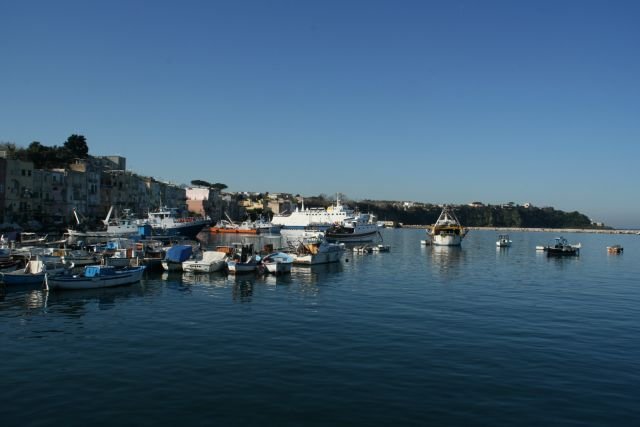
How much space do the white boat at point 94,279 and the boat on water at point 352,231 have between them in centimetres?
7124

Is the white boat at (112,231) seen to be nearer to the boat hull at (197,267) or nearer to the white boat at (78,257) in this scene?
the white boat at (78,257)

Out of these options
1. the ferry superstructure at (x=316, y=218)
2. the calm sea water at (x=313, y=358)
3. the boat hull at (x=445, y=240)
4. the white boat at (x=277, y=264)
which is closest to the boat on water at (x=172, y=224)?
the ferry superstructure at (x=316, y=218)

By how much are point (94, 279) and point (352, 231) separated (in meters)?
83.1

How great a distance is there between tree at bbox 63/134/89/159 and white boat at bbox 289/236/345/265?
242 feet

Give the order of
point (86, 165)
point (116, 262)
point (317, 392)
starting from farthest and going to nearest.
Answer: point (86, 165), point (116, 262), point (317, 392)

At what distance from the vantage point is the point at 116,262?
141 ft

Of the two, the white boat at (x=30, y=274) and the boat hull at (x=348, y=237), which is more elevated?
the boat hull at (x=348, y=237)

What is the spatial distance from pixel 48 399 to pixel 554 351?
1864 cm

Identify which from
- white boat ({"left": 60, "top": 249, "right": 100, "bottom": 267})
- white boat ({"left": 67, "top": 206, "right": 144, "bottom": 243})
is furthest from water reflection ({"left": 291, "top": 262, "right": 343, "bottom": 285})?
white boat ({"left": 67, "top": 206, "right": 144, "bottom": 243})

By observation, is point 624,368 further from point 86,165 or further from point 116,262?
point 86,165

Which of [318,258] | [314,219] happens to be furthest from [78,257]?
[314,219]

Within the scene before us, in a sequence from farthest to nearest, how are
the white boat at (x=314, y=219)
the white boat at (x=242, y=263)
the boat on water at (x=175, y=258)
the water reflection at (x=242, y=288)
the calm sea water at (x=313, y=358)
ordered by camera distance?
1. the white boat at (x=314, y=219)
2. the boat on water at (x=175, y=258)
3. the white boat at (x=242, y=263)
4. the water reflection at (x=242, y=288)
5. the calm sea water at (x=313, y=358)

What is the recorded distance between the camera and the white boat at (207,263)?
44.0 metres

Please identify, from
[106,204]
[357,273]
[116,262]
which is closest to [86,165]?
[106,204]
